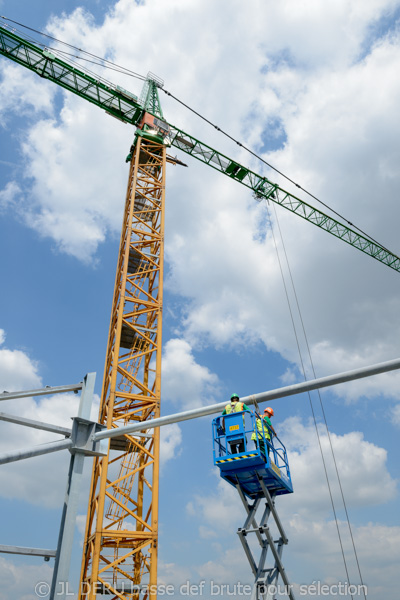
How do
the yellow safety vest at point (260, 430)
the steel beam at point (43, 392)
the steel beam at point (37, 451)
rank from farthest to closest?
the yellow safety vest at point (260, 430) < the steel beam at point (43, 392) < the steel beam at point (37, 451)

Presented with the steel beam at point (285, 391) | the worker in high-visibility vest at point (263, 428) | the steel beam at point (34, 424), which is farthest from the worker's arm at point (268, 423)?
the steel beam at point (34, 424)

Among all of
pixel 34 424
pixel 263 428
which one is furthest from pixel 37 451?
pixel 263 428

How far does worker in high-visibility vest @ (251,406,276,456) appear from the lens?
999cm

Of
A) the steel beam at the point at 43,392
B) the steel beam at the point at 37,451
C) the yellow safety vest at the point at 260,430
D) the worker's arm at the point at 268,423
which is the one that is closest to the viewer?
the steel beam at the point at 37,451

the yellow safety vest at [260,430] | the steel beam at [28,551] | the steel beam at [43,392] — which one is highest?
the yellow safety vest at [260,430]

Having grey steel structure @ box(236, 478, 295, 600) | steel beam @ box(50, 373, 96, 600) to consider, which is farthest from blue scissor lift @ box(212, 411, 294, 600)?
steel beam @ box(50, 373, 96, 600)

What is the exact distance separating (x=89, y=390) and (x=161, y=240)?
1957cm

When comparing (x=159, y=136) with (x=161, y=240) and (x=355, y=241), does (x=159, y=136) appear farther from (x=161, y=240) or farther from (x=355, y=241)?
(x=355, y=241)

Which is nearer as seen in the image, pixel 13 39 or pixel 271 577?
pixel 271 577

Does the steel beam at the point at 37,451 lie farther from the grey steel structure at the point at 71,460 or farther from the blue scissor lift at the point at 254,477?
the blue scissor lift at the point at 254,477

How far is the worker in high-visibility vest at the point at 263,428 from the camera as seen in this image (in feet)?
32.8

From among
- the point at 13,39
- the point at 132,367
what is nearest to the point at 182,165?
the point at 13,39

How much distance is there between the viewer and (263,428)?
10164 mm

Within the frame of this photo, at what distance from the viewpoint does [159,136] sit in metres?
30.9
